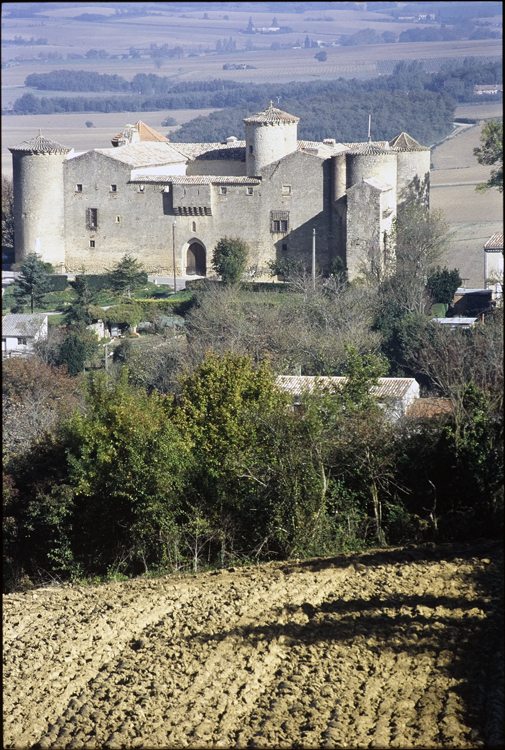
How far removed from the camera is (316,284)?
27.2m

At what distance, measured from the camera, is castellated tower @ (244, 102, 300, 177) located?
2906 centimetres

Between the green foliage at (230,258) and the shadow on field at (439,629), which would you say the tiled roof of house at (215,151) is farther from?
the shadow on field at (439,629)

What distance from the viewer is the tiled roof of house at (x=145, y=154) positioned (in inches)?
1207

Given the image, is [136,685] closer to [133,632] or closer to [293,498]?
[133,632]

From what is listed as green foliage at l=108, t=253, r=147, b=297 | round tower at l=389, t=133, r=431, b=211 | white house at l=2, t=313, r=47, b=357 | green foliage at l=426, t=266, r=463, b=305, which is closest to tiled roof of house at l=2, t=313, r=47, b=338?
white house at l=2, t=313, r=47, b=357

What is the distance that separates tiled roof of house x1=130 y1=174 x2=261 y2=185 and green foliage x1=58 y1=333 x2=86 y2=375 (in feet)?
28.7

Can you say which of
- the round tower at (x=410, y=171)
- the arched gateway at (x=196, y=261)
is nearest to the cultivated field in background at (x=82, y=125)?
the arched gateway at (x=196, y=261)

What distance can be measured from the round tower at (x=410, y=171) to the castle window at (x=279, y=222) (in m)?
3.32

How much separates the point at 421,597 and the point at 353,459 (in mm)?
2861

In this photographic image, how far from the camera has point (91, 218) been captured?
30938 millimetres

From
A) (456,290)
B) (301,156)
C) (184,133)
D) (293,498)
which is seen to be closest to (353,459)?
(293,498)

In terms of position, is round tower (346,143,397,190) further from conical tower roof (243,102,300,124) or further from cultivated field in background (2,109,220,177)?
cultivated field in background (2,109,220,177)

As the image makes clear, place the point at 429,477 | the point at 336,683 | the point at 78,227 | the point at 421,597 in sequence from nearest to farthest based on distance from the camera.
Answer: the point at 336,683 < the point at 421,597 < the point at 429,477 < the point at 78,227

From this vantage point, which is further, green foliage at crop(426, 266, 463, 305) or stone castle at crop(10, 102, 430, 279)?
stone castle at crop(10, 102, 430, 279)
